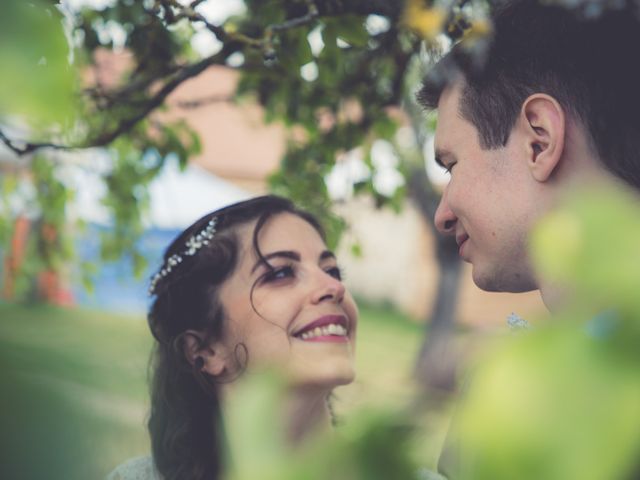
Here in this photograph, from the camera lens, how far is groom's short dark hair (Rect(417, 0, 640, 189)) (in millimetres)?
1396

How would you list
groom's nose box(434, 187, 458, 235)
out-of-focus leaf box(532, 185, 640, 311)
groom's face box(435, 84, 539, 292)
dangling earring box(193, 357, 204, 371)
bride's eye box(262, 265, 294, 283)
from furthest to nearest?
dangling earring box(193, 357, 204, 371)
bride's eye box(262, 265, 294, 283)
groom's nose box(434, 187, 458, 235)
groom's face box(435, 84, 539, 292)
out-of-focus leaf box(532, 185, 640, 311)

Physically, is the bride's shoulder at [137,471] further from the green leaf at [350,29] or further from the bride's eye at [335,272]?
the green leaf at [350,29]

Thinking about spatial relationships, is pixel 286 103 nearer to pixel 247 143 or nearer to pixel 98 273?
pixel 98 273

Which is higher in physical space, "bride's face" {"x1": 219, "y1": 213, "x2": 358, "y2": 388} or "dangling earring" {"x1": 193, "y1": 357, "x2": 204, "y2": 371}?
"bride's face" {"x1": 219, "y1": 213, "x2": 358, "y2": 388}

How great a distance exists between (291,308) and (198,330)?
16.1 inches

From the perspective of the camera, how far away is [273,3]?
2240 millimetres

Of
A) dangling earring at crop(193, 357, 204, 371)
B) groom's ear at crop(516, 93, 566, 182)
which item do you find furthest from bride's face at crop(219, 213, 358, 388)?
groom's ear at crop(516, 93, 566, 182)

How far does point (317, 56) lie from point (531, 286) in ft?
4.79

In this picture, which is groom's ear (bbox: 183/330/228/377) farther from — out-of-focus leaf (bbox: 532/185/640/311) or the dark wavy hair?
out-of-focus leaf (bbox: 532/185/640/311)

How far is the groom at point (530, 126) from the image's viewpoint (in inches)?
54.0

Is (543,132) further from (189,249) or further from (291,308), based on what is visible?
(189,249)

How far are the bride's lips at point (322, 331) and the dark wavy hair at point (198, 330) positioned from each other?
0.77 ft

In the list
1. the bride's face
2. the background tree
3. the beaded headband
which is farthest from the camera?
the beaded headband

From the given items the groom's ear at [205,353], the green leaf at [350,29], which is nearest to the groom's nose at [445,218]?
the green leaf at [350,29]
